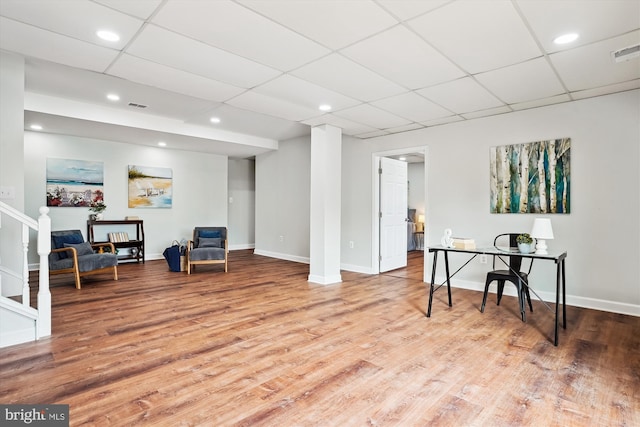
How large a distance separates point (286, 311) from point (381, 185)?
321cm

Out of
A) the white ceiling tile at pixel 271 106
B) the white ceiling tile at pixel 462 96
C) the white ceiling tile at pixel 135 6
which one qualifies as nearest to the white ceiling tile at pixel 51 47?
the white ceiling tile at pixel 135 6

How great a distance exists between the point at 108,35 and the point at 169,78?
0.85 metres

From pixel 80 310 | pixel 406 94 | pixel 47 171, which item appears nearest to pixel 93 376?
pixel 80 310

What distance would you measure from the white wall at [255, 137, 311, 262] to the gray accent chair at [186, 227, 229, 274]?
1.56 metres

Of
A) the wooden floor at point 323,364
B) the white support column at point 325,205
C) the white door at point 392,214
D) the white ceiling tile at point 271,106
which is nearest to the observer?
the wooden floor at point 323,364

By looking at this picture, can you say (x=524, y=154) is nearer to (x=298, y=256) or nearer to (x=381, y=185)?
(x=381, y=185)

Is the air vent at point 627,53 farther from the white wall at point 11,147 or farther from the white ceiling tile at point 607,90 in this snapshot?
the white wall at point 11,147

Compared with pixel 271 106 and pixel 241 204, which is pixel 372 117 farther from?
pixel 241 204

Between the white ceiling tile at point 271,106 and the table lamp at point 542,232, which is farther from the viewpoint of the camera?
the white ceiling tile at point 271,106

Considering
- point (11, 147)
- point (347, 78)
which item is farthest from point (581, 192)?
point (11, 147)

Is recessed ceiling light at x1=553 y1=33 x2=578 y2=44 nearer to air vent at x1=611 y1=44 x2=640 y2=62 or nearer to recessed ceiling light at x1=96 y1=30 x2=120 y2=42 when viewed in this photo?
air vent at x1=611 y1=44 x2=640 y2=62

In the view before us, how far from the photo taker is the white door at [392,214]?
6180 millimetres

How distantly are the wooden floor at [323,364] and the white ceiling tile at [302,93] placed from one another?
247 cm

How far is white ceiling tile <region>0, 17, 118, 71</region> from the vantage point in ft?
8.41
